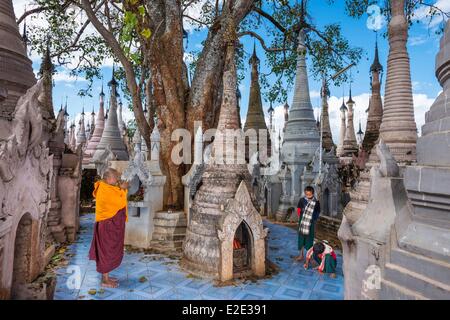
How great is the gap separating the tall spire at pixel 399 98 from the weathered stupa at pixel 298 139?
13.5 feet

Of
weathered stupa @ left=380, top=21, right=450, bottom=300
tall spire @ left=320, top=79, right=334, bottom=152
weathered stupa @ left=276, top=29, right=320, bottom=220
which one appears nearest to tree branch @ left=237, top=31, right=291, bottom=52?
weathered stupa @ left=276, top=29, right=320, bottom=220

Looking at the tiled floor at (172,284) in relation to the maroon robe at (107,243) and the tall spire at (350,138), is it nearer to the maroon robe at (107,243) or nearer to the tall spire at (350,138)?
the maroon robe at (107,243)

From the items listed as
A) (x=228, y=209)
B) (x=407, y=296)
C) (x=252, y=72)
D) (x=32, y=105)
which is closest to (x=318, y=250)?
(x=228, y=209)

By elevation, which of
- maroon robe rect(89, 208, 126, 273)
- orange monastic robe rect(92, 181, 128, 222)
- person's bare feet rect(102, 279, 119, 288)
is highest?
orange monastic robe rect(92, 181, 128, 222)

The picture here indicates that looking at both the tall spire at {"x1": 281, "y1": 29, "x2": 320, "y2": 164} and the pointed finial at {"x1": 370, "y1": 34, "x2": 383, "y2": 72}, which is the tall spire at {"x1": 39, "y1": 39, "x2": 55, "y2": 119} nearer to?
the tall spire at {"x1": 281, "y1": 29, "x2": 320, "y2": 164}

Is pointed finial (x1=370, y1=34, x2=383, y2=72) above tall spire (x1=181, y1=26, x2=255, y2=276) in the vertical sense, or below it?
above

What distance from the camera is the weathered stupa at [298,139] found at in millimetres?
12602

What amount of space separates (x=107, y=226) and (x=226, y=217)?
2.19 metres

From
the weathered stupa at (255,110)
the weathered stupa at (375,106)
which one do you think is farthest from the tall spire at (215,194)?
the weathered stupa at (255,110)

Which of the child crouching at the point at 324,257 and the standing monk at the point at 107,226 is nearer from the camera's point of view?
the standing monk at the point at 107,226

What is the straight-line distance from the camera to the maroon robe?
5273 mm

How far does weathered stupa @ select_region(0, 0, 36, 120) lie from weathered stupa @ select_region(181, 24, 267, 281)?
4.69m

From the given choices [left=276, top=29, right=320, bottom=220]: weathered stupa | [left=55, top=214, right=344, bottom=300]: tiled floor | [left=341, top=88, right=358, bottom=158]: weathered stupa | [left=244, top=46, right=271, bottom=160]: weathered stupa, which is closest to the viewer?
[left=55, top=214, right=344, bottom=300]: tiled floor

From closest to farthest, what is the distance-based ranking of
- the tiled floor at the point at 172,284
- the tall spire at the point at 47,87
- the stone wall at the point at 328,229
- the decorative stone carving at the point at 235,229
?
1. the tiled floor at the point at 172,284
2. the decorative stone carving at the point at 235,229
3. the stone wall at the point at 328,229
4. the tall spire at the point at 47,87
